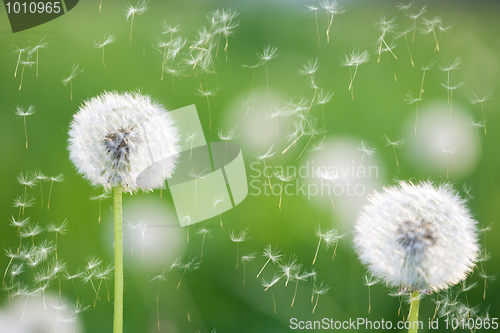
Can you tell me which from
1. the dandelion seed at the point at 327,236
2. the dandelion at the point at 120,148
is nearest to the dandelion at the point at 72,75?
the dandelion at the point at 120,148

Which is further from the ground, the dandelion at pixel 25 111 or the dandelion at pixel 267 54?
the dandelion at pixel 267 54

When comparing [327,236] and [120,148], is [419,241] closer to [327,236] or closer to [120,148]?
[327,236]

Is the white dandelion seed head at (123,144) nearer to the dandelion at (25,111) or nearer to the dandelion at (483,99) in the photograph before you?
the dandelion at (25,111)

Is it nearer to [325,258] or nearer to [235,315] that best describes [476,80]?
[325,258]

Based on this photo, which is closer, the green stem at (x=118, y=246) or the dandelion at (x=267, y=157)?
the green stem at (x=118, y=246)

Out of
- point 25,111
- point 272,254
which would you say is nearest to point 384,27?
point 272,254
